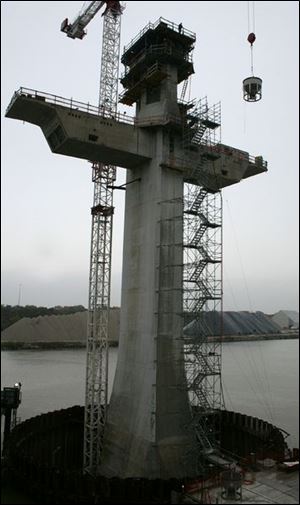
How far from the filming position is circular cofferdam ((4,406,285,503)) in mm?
17672

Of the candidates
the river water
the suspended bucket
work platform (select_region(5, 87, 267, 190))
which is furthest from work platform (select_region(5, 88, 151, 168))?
the river water

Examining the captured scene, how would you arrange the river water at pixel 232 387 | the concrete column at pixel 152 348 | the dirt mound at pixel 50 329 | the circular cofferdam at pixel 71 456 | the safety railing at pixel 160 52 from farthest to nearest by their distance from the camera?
1. the dirt mound at pixel 50 329
2. the river water at pixel 232 387
3. the safety railing at pixel 160 52
4. the concrete column at pixel 152 348
5. the circular cofferdam at pixel 71 456

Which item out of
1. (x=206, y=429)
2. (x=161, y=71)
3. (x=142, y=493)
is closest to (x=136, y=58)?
(x=161, y=71)

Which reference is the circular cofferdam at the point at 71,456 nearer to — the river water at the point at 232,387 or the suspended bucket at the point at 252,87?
the river water at the point at 232,387

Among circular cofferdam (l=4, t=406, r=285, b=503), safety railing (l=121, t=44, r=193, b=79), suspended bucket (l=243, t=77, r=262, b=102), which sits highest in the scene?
safety railing (l=121, t=44, r=193, b=79)

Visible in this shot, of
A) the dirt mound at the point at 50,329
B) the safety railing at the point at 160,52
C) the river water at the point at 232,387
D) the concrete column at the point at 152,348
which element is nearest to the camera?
the concrete column at the point at 152,348

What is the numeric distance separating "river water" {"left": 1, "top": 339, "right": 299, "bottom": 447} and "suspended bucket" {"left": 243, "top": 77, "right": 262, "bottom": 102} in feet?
78.7

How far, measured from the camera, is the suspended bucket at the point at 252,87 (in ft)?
82.1

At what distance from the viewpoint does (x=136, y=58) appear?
2684 centimetres

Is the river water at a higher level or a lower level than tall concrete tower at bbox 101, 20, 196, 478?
lower

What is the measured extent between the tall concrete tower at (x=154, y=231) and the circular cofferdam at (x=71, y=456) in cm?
316

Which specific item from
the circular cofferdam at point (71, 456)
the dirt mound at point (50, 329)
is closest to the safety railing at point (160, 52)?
the circular cofferdam at point (71, 456)

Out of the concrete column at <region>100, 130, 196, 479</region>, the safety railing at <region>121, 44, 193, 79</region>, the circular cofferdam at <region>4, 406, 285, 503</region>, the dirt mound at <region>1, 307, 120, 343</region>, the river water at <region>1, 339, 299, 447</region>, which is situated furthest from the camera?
the dirt mound at <region>1, 307, 120, 343</region>

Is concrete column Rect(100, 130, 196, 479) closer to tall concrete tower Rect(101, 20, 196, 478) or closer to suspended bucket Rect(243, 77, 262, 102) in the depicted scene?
tall concrete tower Rect(101, 20, 196, 478)
